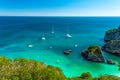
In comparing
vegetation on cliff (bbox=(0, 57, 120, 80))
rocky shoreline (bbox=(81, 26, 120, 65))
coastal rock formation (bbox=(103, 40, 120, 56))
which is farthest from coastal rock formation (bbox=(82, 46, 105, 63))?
vegetation on cliff (bbox=(0, 57, 120, 80))

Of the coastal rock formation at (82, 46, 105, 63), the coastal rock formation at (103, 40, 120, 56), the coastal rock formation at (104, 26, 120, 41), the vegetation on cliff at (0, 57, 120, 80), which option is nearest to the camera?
the vegetation on cliff at (0, 57, 120, 80)

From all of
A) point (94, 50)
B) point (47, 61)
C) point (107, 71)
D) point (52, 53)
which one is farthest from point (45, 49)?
point (107, 71)

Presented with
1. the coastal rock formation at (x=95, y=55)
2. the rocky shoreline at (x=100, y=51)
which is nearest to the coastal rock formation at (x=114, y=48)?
the rocky shoreline at (x=100, y=51)

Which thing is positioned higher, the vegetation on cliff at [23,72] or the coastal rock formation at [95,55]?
the vegetation on cliff at [23,72]

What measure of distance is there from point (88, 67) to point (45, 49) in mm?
20939

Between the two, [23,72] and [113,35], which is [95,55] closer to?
[113,35]

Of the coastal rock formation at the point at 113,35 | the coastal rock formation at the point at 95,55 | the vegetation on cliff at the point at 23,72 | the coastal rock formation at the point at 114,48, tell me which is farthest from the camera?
the coastal rock formation at the point at 113,35

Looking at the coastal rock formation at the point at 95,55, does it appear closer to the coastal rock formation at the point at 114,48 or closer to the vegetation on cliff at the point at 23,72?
the coastal rock formation at the point at 114,48

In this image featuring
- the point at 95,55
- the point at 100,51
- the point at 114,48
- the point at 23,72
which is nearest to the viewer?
the point at 23,72

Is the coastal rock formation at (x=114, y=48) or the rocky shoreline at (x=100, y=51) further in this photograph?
the coastal rock formation at (x=114, y=48)

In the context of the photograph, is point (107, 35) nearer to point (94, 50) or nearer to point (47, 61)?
point (94, 50)

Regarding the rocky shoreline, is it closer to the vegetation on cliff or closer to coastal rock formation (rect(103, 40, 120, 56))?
coastal rock formation (rect(103, 40, 120, 56))

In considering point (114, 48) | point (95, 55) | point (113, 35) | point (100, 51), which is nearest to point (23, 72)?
point (95, 55)

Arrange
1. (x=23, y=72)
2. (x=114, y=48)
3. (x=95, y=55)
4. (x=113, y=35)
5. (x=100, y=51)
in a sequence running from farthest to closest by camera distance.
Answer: (x=113, y=35), (x=114, y=48), (x=100, y=51), (x=95, y=55), (x=23, y=72)
